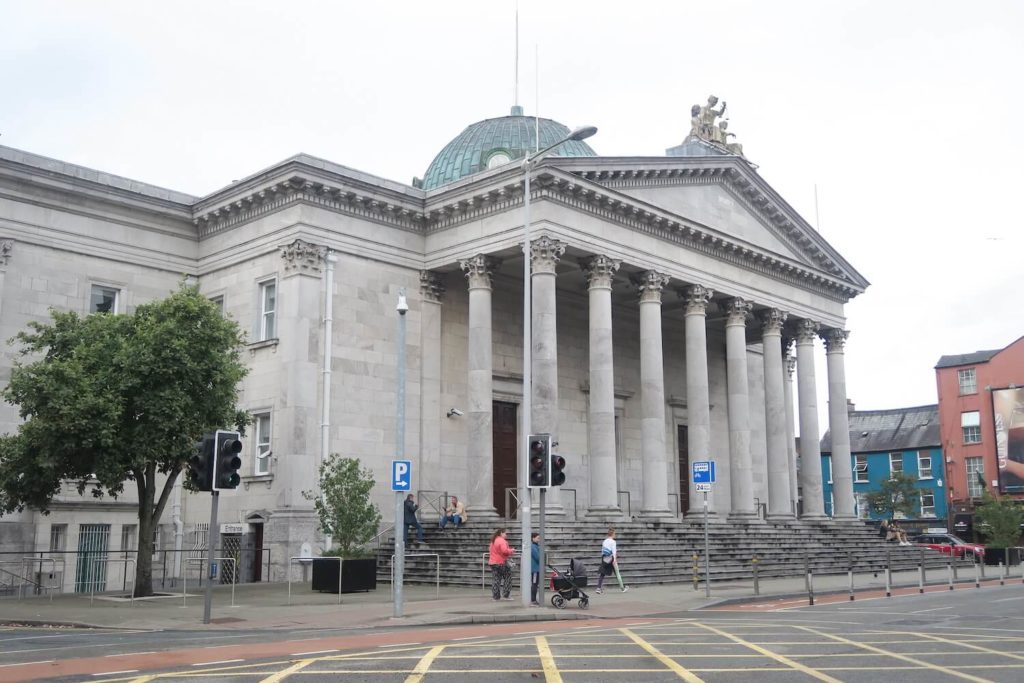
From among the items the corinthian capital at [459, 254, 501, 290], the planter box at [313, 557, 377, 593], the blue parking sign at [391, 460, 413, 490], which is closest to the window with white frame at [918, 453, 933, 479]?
the corinthian capital at [459, 254, 501, 290]

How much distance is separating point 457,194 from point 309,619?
18579 millimetres

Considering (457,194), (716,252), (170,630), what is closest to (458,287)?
(457,194)

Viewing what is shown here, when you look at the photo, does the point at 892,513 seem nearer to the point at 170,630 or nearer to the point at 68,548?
the point at 68,548

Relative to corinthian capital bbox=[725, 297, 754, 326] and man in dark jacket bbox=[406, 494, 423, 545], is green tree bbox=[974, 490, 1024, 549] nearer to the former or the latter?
corinthian capital bbox=[725, 297, 754, 326]

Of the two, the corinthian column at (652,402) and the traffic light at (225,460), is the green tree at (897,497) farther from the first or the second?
the traffic light at (225,460)

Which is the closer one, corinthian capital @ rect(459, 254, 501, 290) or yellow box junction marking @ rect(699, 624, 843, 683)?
yellow box junction marking @ rect(699, 624, 843, 683)

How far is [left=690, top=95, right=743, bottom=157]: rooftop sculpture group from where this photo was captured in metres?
43.3

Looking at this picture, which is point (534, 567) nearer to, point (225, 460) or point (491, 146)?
point (225, 460)

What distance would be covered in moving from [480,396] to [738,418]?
1149cm

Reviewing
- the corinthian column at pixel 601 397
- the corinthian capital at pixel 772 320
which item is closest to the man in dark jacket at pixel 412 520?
the corinthian column at pixel 601 397

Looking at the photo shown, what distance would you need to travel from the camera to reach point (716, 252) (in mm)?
40500

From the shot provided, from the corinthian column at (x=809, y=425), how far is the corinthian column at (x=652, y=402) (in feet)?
34.0

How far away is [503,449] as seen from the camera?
39719 millimetres

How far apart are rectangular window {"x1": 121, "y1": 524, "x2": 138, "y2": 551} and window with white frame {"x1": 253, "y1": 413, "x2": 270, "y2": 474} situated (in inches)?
179
